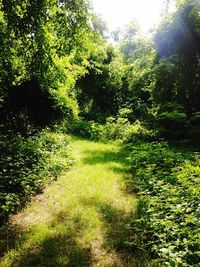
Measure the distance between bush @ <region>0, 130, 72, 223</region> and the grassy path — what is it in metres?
0.27

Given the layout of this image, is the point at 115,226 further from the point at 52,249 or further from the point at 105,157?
the point at 105,157

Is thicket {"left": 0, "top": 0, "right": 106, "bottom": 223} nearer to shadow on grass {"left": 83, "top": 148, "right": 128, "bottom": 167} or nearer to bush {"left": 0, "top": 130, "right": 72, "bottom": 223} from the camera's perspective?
bush {"left": 0, "top": 130, "right": 72, "bottom": 223}

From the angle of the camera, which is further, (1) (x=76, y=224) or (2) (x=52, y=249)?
(1) (x=76, y=224)

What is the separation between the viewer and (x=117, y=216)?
569cm

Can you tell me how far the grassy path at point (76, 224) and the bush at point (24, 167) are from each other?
27cm

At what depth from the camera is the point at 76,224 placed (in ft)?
17.5

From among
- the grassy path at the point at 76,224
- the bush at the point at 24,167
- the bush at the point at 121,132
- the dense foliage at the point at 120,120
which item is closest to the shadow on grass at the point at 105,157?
the dense foliage at the point at 120,120

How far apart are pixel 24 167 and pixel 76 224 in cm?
286

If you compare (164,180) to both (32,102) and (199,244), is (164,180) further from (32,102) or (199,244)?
(32,102)

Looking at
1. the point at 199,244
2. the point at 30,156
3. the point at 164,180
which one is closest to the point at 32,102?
the point at 30,156

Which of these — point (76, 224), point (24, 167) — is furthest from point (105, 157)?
point (76, 224)

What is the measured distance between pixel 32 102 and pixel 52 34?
349cm

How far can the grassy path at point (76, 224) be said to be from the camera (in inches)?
167

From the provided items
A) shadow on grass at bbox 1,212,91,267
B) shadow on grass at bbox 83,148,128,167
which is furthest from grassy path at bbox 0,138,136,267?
shadow on grass at bbox 83,148,128,167
